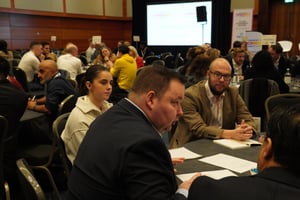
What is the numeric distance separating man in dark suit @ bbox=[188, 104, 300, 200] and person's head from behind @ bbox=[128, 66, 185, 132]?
19.1 inches

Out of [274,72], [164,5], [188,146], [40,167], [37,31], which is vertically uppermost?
[164,5]

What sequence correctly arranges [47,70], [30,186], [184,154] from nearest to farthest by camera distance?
[30,186] < [184,154] < [47,70]

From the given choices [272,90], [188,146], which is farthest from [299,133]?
[272,90]

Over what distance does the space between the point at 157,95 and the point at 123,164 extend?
0.40 m

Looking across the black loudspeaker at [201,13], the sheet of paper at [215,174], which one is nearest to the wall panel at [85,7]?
the black loudspeaker at [201,13]

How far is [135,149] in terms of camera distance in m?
1.30

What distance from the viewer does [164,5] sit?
13938 mm

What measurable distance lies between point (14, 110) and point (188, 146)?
62.9 inches

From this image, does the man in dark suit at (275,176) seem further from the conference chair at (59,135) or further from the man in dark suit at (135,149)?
the conference chair at (59,135)

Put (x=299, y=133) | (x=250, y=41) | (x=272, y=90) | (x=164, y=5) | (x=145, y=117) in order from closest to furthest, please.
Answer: (x=299, y=133) → (x=145, y=117) → (x=272, y=90) → (x=250, y=41) → (x=164, y=5)

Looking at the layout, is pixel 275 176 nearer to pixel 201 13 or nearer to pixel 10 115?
pixel 10 115

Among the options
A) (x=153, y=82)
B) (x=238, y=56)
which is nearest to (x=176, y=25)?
(x=238, y=56)

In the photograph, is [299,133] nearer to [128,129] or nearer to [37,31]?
[128,129]

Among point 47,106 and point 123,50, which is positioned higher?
point 123,50
